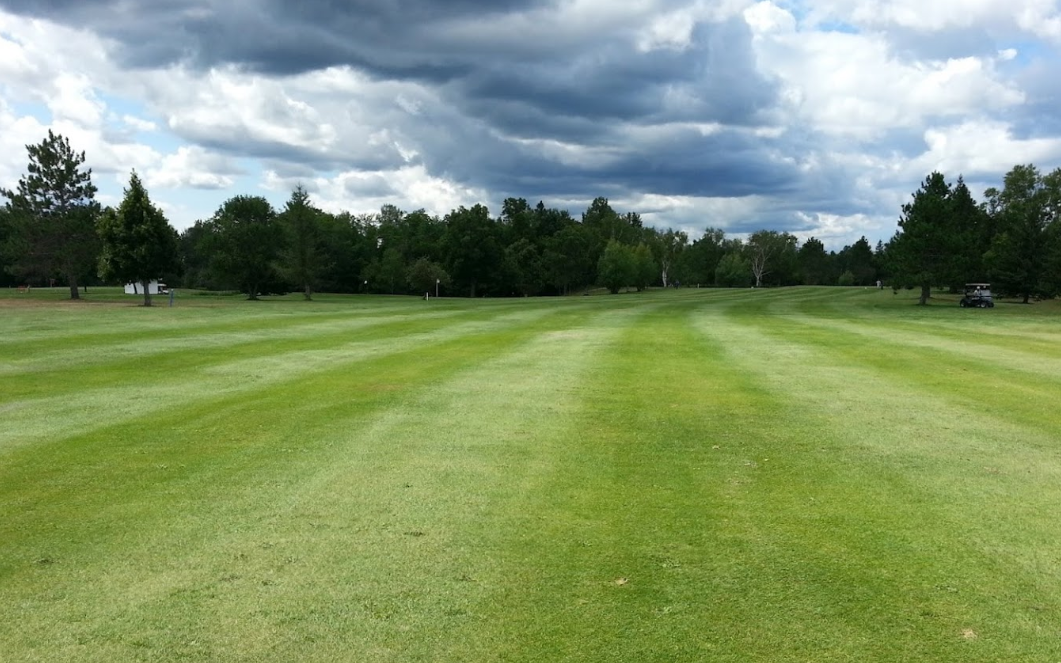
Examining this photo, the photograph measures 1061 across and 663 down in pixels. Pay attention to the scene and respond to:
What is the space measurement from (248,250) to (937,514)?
257 ft

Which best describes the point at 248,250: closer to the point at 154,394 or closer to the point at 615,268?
the point at 615,268

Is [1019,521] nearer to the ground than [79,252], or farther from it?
nearer to the ground

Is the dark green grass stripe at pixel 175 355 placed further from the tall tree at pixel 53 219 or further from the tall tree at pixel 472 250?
the tall tree at pixel 472 250

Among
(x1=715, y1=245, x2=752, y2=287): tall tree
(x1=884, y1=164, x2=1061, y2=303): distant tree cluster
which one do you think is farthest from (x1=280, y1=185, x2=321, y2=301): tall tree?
(x1=715, y1=245, x2=752, y2=287): tall tree

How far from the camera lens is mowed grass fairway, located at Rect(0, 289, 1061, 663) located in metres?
4.36

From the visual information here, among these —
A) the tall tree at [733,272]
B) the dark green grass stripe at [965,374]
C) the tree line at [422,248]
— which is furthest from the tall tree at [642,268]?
the dark green grass stripe at [965,374]

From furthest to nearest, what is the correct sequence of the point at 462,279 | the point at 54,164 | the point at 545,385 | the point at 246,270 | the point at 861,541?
the point at 462,279 < the point at 246,270 < the point at 54,164 < the point at 545,385 < the point at 861,541

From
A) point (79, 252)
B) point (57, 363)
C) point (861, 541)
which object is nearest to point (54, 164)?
point (79, 252)

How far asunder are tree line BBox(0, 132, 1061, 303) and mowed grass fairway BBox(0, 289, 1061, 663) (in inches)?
1818

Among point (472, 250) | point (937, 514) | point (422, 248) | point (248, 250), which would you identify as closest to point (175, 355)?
point (937, 514)

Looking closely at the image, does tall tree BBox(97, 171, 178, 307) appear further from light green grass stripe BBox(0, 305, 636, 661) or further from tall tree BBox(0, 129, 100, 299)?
light green grass stripe BBox(0, 305, 636, 661)

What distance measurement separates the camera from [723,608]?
4672mm

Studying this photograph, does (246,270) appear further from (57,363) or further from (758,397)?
(758,397)

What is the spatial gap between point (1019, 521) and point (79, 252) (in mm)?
68549
